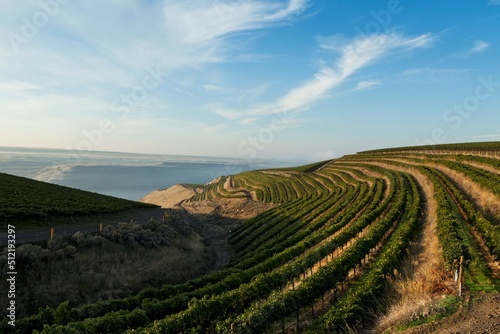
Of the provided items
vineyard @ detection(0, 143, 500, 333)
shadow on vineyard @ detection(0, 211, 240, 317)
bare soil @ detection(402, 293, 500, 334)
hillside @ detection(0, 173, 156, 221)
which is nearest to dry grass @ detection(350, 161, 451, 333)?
vineyard @ detection(0, 143, 500, 333)

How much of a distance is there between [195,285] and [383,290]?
13.5m

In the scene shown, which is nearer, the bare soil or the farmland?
the bare soil

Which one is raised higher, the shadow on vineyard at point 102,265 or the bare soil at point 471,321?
the bare soil at point 471,321

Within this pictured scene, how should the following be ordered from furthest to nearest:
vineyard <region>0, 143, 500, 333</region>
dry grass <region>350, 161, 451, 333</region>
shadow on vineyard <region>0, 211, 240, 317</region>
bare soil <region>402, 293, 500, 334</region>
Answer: shadow on vineyard <region>0, 211, 240, 317</region> → vineyard <region>0, 143, 500, 333</region> → dry grass <region>350, 161, 451, 333</region> → bare soil <region>402, 293, 500, 334</region>

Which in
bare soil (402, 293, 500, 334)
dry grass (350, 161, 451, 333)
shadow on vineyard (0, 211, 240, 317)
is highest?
bare soil (402, 293, 500, 334)

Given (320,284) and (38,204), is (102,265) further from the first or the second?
(38,204)

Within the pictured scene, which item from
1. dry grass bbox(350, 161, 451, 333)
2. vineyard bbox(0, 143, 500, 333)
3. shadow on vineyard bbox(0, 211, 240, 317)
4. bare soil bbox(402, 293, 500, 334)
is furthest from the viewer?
shadow on vineyard bbox(0, 211, 240, 317)

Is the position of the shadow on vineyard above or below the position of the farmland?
below

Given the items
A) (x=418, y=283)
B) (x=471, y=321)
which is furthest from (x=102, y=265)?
(x=471, y=321)

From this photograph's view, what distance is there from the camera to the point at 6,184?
46.5m

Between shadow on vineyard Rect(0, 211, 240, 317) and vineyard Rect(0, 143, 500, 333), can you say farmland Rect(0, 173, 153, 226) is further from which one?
vineyard Rect(0, 143, 500, 333)

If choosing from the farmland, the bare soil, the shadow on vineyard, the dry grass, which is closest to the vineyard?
the dry grass

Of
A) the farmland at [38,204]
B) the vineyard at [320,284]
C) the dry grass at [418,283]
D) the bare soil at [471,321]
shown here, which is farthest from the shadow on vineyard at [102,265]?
the bare soil at [471,321]

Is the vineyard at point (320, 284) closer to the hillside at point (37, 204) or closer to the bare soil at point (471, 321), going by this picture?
the bare soil at point (471, 321)
